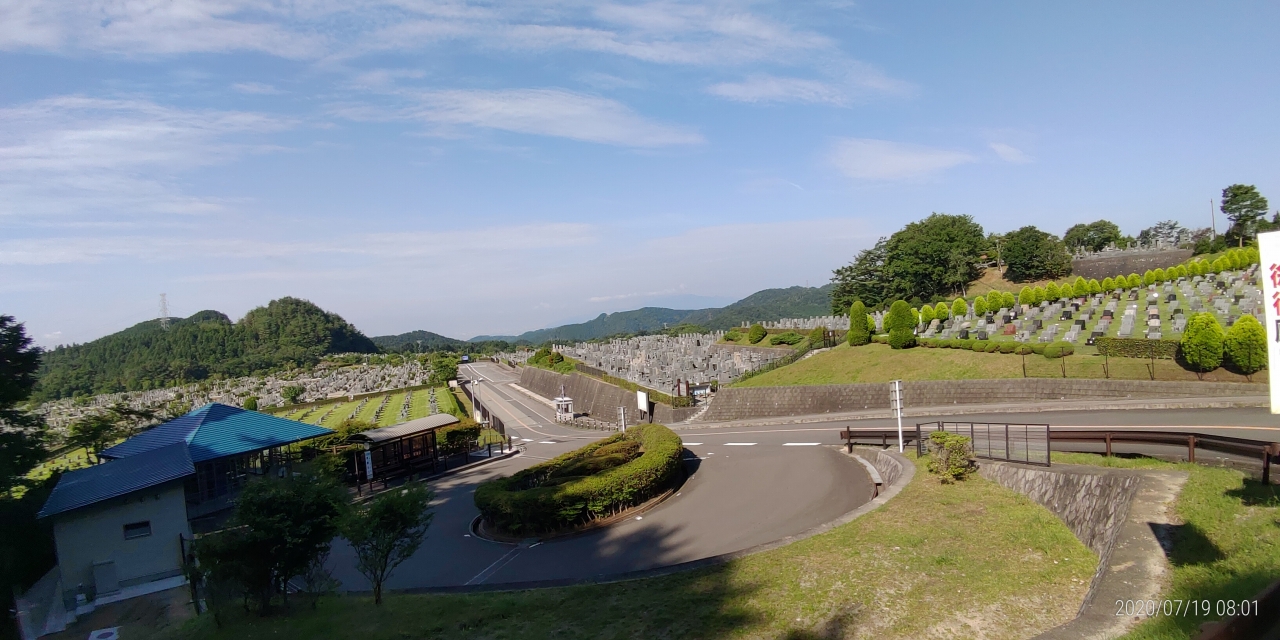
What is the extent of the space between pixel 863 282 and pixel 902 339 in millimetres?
29562

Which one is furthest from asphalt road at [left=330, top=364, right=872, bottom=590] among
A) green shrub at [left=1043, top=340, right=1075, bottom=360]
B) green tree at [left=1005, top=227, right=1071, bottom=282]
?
green tree at [left=1005, top=227, right=1071, bottom=282]

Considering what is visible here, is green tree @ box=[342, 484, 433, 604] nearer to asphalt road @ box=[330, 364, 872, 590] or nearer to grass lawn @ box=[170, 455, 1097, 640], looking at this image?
grass lawn @ box=[170, 455, 1097, 640]

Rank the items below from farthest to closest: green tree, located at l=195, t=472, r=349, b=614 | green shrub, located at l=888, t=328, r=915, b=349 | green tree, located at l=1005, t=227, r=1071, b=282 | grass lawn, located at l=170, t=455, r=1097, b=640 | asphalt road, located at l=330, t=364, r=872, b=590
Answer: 1. green tree, located at l=1005, t=227, r=1071, b=282
2. green shrub, located at l=888, t=328, r=915, b=349
3. asphalt road, located at l=330, t=364, r=872, b=590
4. green tree, located at l=195, t=472, r=349, b=614
5. grass lawn, located at l=170, t=455, r=1097, b=640

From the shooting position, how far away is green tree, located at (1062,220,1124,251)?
3290 inches

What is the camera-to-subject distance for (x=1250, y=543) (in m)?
5.95

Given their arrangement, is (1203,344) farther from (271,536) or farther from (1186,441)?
(271,536)

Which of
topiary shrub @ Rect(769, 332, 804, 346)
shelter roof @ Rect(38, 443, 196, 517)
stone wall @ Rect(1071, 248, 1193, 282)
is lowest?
shelter roof @ Rect(38, 443, 196, 517)

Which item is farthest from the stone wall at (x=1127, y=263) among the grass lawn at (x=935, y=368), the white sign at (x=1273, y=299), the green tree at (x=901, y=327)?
the white sign at (x=1273, y=299)

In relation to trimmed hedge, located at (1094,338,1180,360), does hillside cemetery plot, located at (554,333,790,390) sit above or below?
below

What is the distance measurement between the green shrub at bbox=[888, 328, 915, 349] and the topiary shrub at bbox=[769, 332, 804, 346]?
377 inches

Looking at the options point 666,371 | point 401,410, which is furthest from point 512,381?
point 666,371

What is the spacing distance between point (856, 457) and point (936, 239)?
49304mm

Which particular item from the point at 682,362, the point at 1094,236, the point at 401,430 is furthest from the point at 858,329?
the point at 1094,236

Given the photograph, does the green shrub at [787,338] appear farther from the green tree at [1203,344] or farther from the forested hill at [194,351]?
the forested hill at [194,351]
